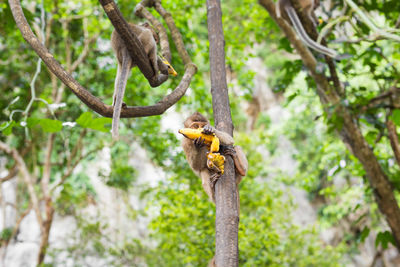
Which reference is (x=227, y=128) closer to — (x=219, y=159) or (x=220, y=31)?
(x=219, y=159)

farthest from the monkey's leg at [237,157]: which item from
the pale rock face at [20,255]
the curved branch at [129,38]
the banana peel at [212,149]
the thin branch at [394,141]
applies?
the pale rock face at [20,255]

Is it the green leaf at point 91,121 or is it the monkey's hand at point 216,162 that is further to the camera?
the green leaf at point 91,121

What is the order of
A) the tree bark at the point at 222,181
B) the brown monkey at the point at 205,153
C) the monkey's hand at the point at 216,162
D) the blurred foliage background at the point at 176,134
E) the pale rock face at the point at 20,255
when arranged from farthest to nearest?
the pale rock face at the point at 20,255
the blurred foliage background at the point at 176,134
the brown monkey at the point at 205,153
the monkey's hand at the point at 216,162
the tree bark at the point at 222,181

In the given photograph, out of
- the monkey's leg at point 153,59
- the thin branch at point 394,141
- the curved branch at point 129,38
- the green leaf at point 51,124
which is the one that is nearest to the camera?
the curved branch at point 129,38

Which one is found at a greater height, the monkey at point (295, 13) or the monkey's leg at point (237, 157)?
the monkey at point (295, 13)

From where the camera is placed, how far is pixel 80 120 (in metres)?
2.15

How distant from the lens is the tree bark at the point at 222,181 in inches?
65.2

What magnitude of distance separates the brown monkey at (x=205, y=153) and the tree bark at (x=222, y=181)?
3.6 inches

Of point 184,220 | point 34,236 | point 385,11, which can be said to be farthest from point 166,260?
point 34,236

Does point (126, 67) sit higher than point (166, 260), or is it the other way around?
point (126, 67)

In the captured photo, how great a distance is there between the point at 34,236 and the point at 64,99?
9147mm

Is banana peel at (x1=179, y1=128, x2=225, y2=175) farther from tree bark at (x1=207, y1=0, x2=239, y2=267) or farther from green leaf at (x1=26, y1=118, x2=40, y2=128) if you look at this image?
green leaf at (x1=26, y1=118, x2=40, y2=128)

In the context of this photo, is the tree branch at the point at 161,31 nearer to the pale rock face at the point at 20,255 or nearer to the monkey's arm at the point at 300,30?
the monkey's arm at the point at 300,30

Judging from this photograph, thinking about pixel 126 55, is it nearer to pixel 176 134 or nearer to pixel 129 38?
pixel 129 38
